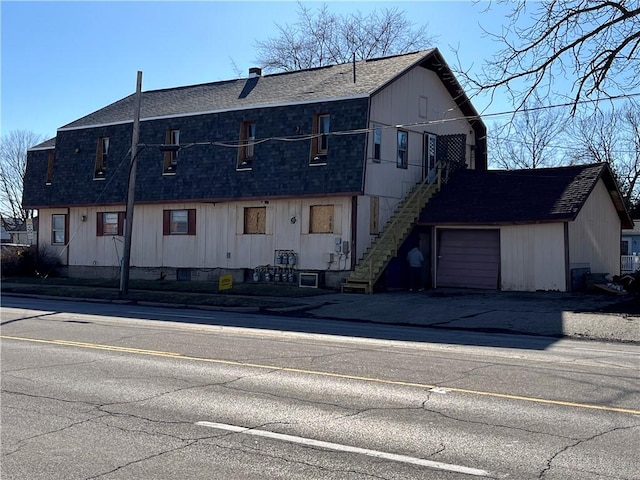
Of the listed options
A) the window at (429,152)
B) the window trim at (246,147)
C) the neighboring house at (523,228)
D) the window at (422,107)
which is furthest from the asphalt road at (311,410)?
the window at (422,107)

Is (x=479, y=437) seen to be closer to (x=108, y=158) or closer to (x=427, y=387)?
(x=427, y=387)

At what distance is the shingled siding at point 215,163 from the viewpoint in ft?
90.3

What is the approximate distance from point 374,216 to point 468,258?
3.81 m

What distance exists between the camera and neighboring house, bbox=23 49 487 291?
91.1ft

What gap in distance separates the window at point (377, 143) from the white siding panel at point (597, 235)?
7.44m

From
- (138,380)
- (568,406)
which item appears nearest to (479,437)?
(568,406)

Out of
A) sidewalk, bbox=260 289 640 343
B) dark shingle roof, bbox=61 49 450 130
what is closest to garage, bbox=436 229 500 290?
sidewalk, bbox=260 289 640 343

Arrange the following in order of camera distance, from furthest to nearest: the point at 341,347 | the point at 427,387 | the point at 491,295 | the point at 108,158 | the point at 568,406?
1. the point at 108,158
2. the point at 491,295
3. the point at 341,347
4. the point at 427,387
5. the point at 568,406

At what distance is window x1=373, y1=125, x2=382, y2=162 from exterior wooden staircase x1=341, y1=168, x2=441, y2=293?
2.15 m

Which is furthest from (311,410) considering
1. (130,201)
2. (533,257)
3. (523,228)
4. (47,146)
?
(47,146)

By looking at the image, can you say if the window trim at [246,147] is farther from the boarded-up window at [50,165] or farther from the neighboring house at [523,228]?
the boarded-up window at [50,165]

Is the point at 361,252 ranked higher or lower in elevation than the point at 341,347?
higher

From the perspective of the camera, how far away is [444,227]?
28.2 meters

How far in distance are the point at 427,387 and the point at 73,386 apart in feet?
14.6
